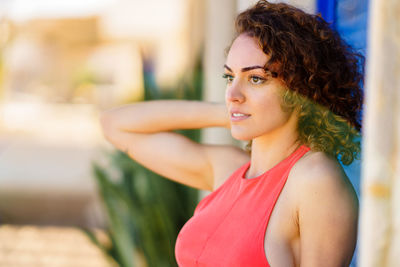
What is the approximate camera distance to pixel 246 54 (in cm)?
168

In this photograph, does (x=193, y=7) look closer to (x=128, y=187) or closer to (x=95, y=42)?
(x=128, y=187)

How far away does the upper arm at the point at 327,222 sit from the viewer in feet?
4.66

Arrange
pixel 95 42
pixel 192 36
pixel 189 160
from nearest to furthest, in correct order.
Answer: pixel 189 160
pixel 192 36
pixel 95 42

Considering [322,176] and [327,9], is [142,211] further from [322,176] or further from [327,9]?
[322,176]

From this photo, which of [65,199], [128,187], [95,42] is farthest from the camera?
[95,42]

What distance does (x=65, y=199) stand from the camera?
8.48 metres

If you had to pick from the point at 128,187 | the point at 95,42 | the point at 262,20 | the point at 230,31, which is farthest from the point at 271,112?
the point at 95,42

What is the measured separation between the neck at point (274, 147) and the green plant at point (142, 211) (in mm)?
2136

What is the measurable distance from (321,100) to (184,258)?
0.63 m

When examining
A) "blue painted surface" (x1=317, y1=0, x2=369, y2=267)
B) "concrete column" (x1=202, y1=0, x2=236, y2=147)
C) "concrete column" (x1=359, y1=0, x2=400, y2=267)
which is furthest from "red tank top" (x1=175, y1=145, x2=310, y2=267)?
"concrete column" (x1=202, y1=0, x2=236, y2=147)

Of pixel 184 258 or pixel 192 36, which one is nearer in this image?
pixel 184 258

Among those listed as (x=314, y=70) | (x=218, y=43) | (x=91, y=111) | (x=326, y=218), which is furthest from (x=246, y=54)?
(x=91, y=111)

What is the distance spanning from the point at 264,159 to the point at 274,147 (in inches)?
2.5

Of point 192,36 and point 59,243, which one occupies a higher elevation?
point 192,36
